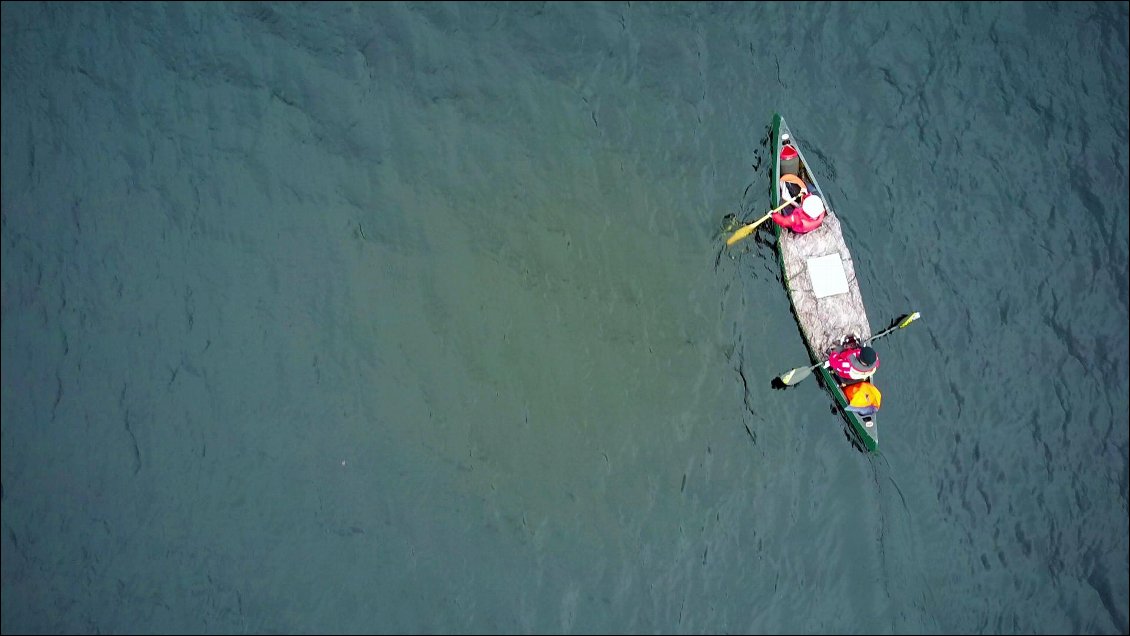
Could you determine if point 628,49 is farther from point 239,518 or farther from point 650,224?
point 239,518

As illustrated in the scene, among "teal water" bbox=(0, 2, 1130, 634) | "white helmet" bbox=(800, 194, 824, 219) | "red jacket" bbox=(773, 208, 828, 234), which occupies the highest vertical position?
"white helmet" bbox=(800, 194, 824, 219)

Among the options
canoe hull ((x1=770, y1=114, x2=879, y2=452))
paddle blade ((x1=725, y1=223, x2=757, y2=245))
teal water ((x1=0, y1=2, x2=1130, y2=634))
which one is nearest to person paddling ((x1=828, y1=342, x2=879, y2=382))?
canoe hull ((x1=770, y1=114, x2=879, y2=452))

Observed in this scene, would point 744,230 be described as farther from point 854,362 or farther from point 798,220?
point 854,362

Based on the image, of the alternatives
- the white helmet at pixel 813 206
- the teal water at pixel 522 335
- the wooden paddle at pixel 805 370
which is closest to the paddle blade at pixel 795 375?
the wooden paddle at pixel 805 370

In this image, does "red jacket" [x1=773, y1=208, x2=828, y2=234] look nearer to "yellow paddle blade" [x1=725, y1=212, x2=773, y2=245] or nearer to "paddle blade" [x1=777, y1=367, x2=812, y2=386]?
"yellow paddle blade" [x1=725, y1=212, x2=773, y2=245]

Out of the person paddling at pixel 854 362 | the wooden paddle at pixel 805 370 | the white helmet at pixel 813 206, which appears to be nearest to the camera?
the person paddling at pixel 854 362

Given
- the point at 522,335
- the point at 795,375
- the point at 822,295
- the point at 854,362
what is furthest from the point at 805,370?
the point at 522,335

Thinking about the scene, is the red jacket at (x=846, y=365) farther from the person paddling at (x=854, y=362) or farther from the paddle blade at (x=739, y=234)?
the paddle blade at (x=739, y=234)

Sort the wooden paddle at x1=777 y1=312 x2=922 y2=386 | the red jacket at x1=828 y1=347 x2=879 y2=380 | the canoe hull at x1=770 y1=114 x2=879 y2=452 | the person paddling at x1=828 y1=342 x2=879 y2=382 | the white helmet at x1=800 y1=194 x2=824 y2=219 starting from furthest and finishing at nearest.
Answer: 1. the white helmet at x1=800 y1=194 x2=824 y2=219
2. the canoe hull at x1=770 y1=114 x2=879 y2=452
3. the wooden paddle at x1=777 y1=312 x2=922 y2=386
4. the red jacket at x1=828 y1=347 x2=879 y2=380
5. the person paddling at x1=828 y1=342 x2=879 y2=382

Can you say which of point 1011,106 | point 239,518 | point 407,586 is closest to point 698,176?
point 1011,106
